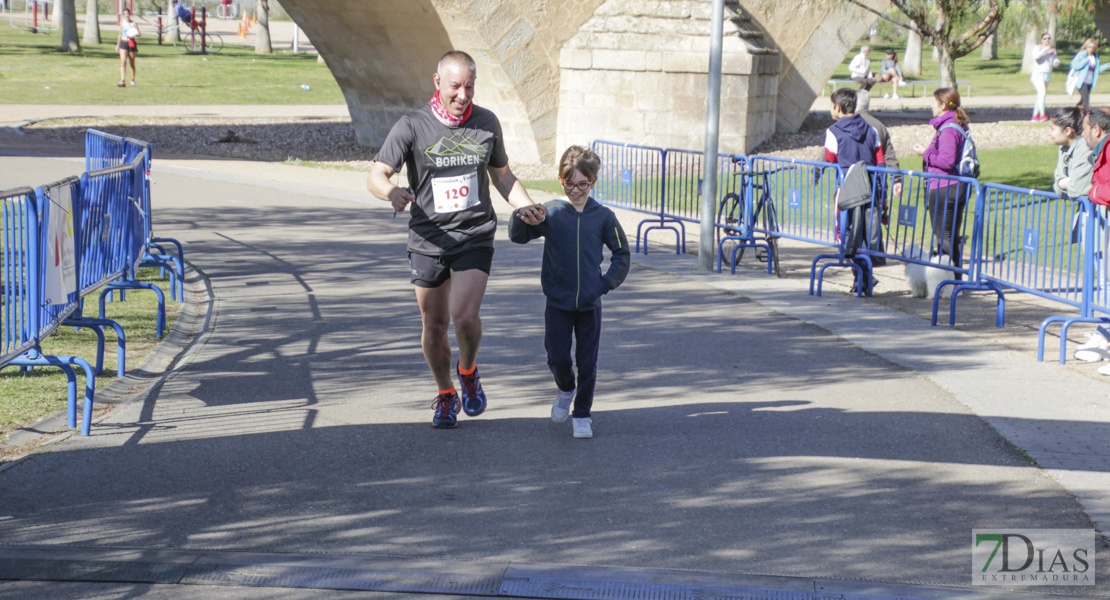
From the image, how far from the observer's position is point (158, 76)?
38219 millimetres

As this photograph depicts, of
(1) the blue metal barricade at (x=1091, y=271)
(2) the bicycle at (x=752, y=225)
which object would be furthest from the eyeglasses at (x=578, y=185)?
(2) the bicycle at (x=752, y=225)

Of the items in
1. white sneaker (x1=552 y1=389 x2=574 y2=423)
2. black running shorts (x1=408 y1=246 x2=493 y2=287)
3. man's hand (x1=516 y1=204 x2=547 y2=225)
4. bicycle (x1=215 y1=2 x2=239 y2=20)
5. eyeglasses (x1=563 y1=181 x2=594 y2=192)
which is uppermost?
bicycle (x1=215 y1=2 x2=239 y2=20)

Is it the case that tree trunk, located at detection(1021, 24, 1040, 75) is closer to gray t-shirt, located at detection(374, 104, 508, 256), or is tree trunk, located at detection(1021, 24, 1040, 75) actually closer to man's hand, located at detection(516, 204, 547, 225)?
gray t-shirt, located at detection(374, 104, 508, 256)

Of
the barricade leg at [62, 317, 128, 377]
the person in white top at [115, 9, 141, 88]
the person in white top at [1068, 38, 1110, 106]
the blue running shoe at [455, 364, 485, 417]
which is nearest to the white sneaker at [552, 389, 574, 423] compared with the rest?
the blue running shoe at [455, 364, 485, 417]

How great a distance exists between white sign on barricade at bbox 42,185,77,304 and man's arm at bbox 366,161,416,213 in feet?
6.36

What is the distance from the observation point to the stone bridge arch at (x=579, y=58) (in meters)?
20.2

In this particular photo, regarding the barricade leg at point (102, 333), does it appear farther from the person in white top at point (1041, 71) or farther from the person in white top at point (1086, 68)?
the person in white top at point (1086, 68)

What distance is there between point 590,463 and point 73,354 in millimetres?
4046

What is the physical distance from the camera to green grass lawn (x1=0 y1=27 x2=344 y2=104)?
31.8 m

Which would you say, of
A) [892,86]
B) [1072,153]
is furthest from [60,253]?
[892,86]

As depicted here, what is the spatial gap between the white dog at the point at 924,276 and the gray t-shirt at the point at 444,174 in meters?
5.69

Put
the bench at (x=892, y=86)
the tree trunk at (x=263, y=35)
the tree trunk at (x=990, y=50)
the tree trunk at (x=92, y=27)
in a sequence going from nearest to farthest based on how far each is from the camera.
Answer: the bench at (x=892, y=86) → the tree trunk at (x=263, y=35) → the tree trunk at (x=92, y=27) → the tree trunk at (x=990, y=50)

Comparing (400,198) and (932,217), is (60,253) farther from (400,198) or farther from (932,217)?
(932,217)

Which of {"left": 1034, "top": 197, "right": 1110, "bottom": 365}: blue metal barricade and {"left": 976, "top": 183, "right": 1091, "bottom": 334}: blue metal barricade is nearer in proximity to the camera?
{"left": 1034, "top": 197, "right": 1110, "bottom": 365}: blue metal barricade
